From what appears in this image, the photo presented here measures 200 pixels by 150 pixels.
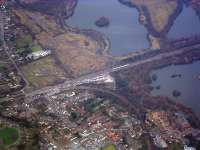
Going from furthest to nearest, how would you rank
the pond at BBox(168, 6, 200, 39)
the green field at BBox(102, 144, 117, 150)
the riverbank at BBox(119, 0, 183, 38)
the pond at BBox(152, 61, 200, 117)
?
the riverbank at BBox(119, 0, 183, 38) → the pond at BBox(168, 6, 200, 39) → the pond at BBox(152, 61, 200, 117) → the green field at BBox(102, 144, 117, 150)

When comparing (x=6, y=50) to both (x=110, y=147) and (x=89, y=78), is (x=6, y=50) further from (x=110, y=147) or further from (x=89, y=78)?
(x=110, y=147)

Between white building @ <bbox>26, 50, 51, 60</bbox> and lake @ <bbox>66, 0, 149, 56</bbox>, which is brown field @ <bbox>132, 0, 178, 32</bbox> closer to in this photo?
lake @ <bbox>66, 0, 149, 56</bbox>

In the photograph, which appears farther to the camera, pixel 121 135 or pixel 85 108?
pixel 85 108

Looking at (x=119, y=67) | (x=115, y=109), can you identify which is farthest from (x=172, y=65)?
(x=115, y=109)

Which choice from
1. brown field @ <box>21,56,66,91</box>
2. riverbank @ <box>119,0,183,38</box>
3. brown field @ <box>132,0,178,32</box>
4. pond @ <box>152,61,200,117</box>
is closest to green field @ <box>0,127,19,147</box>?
brown field @ <box>21,56,66,91</box>

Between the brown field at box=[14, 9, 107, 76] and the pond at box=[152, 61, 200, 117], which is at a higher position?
the brown field at box=[14, 9, 107, 76]

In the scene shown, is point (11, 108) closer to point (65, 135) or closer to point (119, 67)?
point (65, 135)
